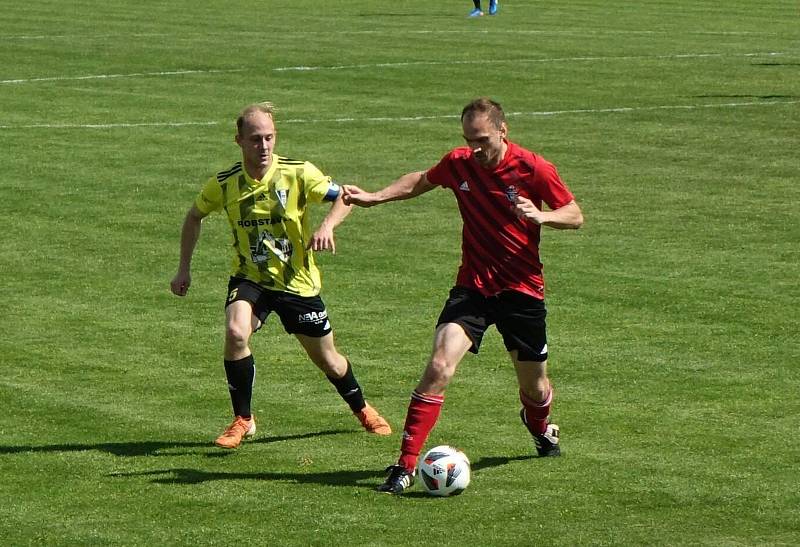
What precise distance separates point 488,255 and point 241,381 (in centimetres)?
198

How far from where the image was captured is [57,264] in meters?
17.4

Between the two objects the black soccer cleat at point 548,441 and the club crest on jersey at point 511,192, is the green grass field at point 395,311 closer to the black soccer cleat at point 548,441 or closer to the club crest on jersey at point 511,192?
the black soccer cleat at point 548,441

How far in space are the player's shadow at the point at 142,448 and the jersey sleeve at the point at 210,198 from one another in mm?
1572

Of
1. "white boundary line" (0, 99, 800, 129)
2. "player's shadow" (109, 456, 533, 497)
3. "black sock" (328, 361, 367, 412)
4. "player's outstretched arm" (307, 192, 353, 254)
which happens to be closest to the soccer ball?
"player's shadow" (109, 456, 533, 497)

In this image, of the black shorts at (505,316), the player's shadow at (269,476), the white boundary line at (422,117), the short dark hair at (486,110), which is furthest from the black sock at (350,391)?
the white boundary line at (422,117)

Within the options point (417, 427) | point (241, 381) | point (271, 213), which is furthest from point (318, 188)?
point (417, 427)

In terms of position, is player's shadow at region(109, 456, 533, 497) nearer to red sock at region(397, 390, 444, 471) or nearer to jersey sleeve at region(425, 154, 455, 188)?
red sock at region(397, 390, 444, 471)

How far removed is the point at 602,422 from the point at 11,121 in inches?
715

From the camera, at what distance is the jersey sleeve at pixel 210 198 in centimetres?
1086

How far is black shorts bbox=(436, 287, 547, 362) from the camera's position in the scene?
9969mm

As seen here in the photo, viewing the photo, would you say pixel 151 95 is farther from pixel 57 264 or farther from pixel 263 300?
pixel 263 300

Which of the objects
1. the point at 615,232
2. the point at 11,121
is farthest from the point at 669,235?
the point at 11,121

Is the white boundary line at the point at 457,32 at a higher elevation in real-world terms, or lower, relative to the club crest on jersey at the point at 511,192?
lower

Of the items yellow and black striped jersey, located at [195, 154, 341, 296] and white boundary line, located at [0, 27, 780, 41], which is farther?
white boundary line, located at [0, 27, 780, 41]
